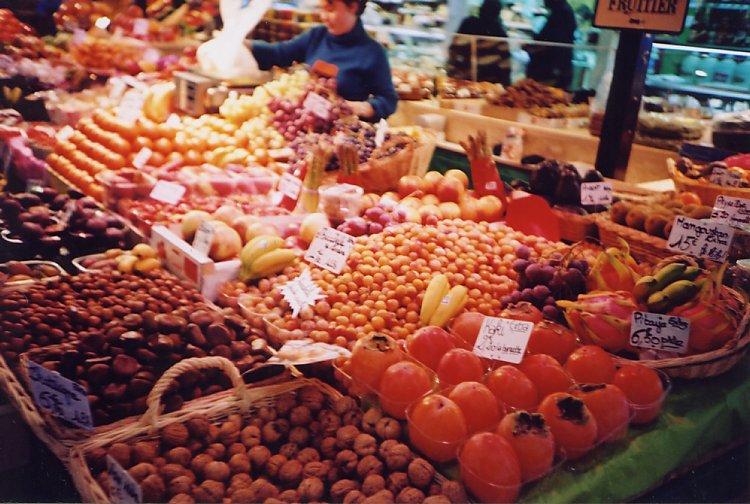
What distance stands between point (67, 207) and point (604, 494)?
108 inches

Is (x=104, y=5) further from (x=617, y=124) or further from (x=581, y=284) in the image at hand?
(x=581, y=284)

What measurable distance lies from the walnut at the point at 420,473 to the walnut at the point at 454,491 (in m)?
0.05

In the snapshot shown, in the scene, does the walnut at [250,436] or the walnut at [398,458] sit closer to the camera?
the walnut at [398,458]

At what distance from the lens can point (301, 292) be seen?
2.59 metres

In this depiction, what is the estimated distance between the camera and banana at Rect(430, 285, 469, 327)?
2439 millimetres

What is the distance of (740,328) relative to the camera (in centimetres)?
244

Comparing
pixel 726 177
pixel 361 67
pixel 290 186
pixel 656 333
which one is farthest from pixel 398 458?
pixel 361 67

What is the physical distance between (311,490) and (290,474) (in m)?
0.09

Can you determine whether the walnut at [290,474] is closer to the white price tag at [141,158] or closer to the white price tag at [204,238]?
the white price tag at [204,238]

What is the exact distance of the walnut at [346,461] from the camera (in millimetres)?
1792

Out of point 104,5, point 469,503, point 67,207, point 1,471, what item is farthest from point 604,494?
point 104,5

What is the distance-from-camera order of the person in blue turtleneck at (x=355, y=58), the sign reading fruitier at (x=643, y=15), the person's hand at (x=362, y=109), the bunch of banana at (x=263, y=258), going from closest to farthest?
the bunch of banana at (x=263, y=258), the sign reading fruitier at (x=643, y=15), the person's hand at (x=362, y=109), the person in blue turtleneck at (x=355, y=58)

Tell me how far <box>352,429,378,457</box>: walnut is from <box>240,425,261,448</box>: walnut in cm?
28

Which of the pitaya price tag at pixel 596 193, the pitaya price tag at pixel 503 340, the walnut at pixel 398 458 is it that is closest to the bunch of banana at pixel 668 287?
the pitaya price tag at pixel 503 340
